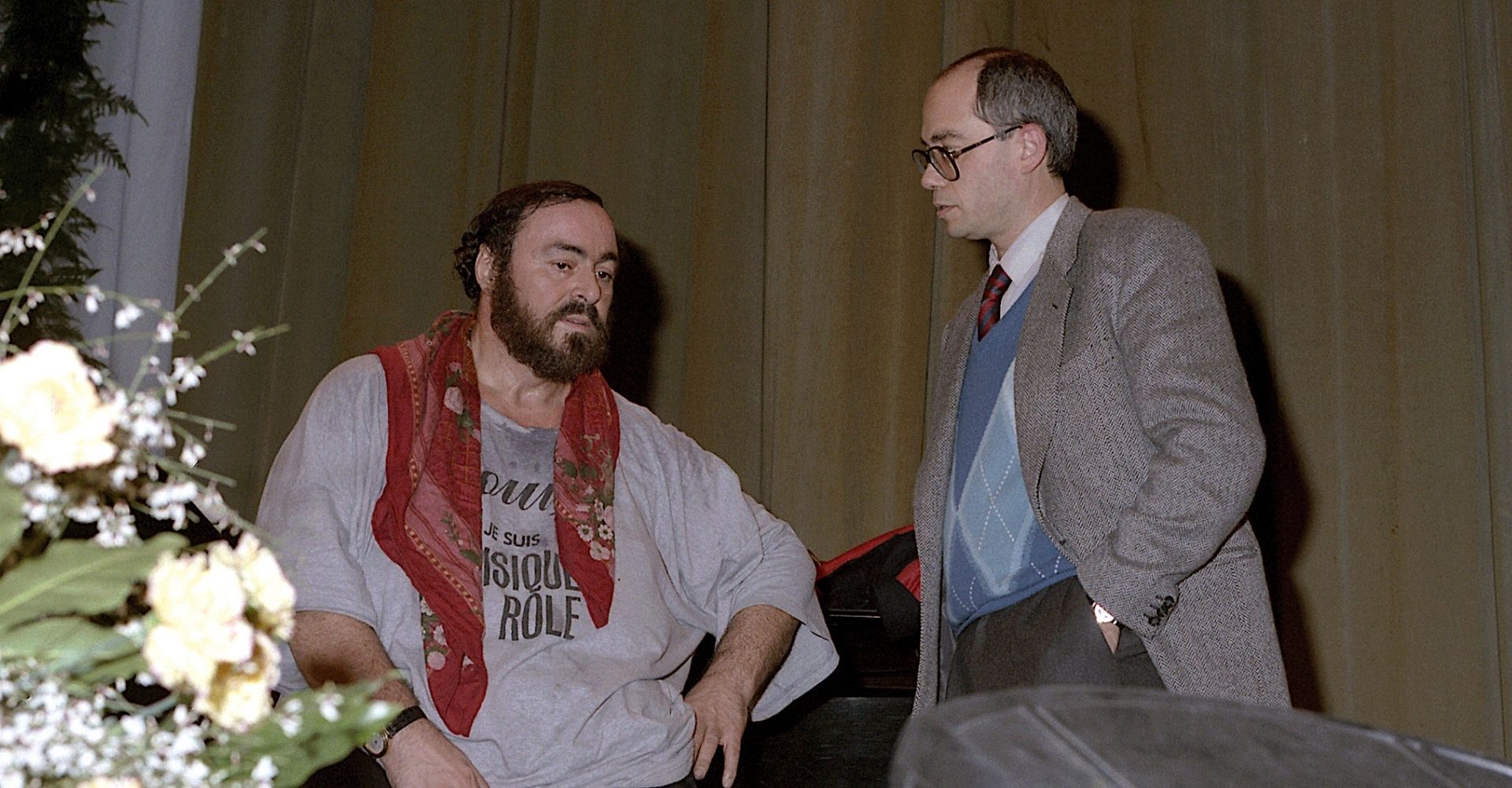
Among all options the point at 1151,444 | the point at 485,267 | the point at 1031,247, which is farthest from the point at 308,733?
the point at 485,267

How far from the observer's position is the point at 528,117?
11.2 ft

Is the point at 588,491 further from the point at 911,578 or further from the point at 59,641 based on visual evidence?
the point at 59,641

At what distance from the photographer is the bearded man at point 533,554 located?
2.02 m

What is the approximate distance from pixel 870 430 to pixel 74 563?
107 inches

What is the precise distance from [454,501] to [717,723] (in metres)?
0.50

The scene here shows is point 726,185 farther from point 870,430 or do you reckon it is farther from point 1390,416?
point 1390,416

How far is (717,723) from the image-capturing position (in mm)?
2141

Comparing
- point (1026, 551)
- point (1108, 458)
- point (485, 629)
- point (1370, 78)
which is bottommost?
point (485, 629)

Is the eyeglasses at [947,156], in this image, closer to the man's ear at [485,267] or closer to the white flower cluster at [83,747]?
the man's ear at [485,267]

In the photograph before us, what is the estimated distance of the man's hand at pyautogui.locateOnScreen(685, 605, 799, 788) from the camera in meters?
2.13

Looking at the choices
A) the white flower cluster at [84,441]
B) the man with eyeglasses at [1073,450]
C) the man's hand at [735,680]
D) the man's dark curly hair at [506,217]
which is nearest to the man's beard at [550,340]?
the man's dark curly hair at [506,217]

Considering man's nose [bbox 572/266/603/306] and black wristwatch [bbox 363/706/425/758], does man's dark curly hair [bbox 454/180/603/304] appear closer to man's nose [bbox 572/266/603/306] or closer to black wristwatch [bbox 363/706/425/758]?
man's nose [bbox 572/266/603/306]

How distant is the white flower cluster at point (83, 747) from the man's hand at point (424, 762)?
1228mm

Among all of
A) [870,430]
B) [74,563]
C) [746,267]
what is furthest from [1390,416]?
[74,563]
